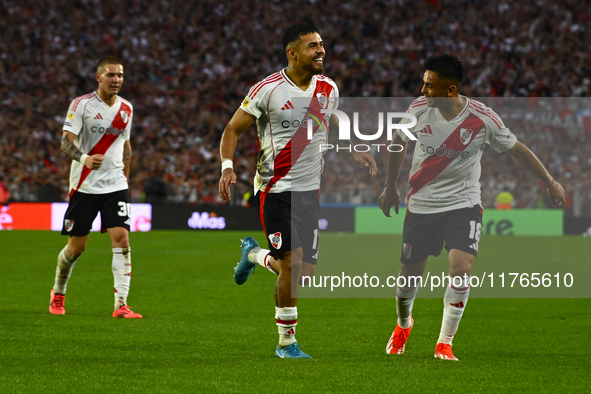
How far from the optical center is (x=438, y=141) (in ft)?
16.4

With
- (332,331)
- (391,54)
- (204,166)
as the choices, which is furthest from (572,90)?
(332,331)

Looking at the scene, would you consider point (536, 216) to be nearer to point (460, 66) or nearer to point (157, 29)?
point (460, 66)

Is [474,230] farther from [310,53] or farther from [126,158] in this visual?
[126,158]

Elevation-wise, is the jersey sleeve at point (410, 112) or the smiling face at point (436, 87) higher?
the smiling face at point (436, 87)

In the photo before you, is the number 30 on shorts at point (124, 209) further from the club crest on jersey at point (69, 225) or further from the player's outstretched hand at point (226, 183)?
the player's outstretched hand at point (226, 183)

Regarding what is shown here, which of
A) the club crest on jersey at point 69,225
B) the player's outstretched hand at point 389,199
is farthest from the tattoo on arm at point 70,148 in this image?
the player's outstretched hand at point 389,199

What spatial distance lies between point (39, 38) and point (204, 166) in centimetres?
991

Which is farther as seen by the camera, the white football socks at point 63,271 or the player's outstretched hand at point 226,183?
the white football socks at point 63,271

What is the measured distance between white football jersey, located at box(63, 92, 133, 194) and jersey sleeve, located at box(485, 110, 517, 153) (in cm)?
367

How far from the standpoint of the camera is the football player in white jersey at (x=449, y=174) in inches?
192

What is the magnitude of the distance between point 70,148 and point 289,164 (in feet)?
8.96

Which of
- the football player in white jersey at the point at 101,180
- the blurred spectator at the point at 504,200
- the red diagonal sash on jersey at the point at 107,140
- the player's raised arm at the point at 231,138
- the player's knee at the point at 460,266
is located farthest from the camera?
the blurred spectator at the point at 504,200

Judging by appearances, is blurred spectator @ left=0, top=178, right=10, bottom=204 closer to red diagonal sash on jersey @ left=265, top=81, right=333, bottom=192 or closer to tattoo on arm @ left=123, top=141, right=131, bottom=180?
tattoo on arm @ left=123, top=141, right=131, bottom=180

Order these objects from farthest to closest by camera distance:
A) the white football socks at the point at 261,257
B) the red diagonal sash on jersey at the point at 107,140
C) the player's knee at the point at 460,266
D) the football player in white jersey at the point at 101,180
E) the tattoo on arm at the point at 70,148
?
the red diagonal sash on jersey at the point at 107,140 < the football player in white jersey at the point at 101,180 < the tattoo on arm at the point at 70,148 < the white football socks at the point at 261,257 < the player's knee at the point at 460,266
